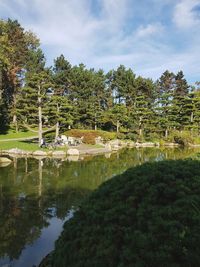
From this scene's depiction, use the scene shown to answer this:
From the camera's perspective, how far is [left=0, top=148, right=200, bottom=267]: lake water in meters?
9.48

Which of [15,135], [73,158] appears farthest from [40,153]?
[15,135]

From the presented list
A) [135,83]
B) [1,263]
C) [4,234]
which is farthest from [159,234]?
Result: [135,83]

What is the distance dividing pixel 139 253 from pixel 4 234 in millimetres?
6877

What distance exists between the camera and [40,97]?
1389 inches

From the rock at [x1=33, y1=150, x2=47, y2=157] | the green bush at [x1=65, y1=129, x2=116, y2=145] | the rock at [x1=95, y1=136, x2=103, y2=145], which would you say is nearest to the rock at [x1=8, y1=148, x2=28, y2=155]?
the rock at [x1=33, y1=150, x2=47, y2=157]

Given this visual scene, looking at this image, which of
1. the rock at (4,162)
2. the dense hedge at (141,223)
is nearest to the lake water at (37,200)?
the rock at (4,162)

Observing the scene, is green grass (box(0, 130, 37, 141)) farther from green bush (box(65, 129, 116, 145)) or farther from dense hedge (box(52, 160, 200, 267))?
dense hedge (box(52, 160, 200, 267))

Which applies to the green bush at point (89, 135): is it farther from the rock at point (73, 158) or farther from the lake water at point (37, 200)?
Answer: the lake water at point (37, 200)

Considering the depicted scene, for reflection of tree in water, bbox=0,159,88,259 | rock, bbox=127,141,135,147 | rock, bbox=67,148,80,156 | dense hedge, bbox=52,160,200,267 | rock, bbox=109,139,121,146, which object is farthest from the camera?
rock, bbox=127,141,135,147

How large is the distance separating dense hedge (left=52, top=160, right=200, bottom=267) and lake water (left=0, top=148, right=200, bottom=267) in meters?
3.58

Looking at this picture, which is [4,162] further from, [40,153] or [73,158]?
[73,158]

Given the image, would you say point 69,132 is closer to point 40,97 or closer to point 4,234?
point 40,97

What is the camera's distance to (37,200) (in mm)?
14547

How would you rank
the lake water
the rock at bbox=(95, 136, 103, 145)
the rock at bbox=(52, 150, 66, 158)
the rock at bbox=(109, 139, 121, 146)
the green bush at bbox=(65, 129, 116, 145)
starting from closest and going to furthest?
the lake water
the rock at bbox=(52, 150, 66, 158)
the green bush at bbox=(65, 129, 116, 145)
the rock at bbox=(95, 136, 103, 145)
the rock at bbox=(109, 139, 121, 146)
